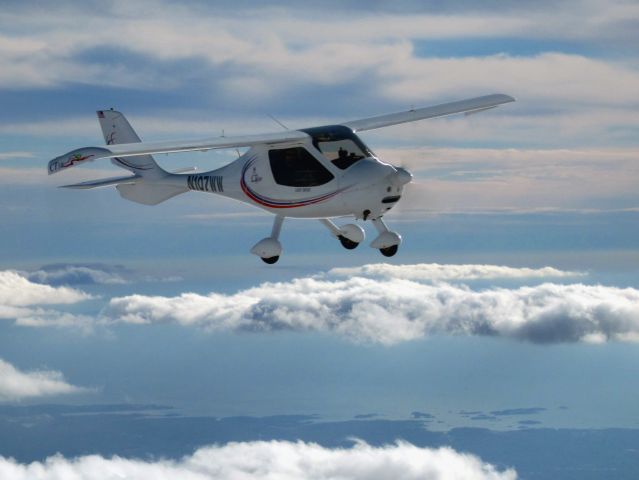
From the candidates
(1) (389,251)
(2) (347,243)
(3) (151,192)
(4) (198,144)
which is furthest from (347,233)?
(3) (151,192)

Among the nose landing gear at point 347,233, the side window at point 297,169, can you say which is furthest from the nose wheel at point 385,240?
the side window at point 297,169

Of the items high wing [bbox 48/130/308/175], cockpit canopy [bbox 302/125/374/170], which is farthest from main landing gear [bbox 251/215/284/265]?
cockpit canopy [bbox 302/125/374/170]

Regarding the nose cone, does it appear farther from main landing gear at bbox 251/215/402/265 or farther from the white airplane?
main landing gear at bbox 251/215/402/265

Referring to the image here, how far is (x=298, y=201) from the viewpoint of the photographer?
3725 cm

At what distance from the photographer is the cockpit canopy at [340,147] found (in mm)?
36781

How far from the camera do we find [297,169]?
3722cm

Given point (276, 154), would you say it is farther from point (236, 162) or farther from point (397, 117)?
point (397, 117)

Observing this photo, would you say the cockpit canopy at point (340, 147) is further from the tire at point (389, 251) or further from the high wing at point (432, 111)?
the tire at point (389, 251)

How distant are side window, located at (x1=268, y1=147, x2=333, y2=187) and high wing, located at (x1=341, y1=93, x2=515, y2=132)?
3379 mm

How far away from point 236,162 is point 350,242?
4963 mm

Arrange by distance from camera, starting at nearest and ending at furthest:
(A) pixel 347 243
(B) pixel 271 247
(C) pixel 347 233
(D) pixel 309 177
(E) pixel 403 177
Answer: (E) pixel 403 177 → (D) pixel 309 177 → (B) pixel 271 247 → (C) pixel 347 233 → (A) pixel 347 243

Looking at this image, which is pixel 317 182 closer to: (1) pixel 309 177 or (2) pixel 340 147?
(1) pixel 309 177

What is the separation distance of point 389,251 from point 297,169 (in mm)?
4310

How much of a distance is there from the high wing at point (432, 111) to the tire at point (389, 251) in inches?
182
